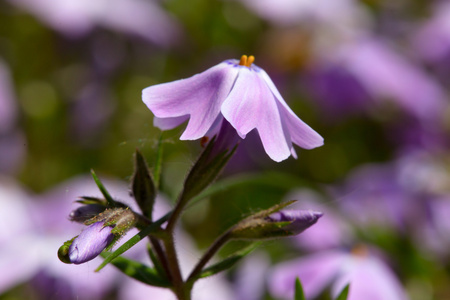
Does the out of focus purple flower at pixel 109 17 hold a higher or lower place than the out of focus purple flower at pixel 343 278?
higher

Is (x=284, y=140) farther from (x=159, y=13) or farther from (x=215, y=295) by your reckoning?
(x=159, y=13)

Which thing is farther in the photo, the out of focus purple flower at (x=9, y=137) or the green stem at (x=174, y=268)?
the out of focus purple flower at (x=9, y=137)

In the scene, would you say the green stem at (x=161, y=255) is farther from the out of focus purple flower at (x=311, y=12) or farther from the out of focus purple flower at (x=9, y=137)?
the out of focus purple flower at (x=311, y=12)

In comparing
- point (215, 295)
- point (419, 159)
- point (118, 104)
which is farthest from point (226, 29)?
point (215, 295)

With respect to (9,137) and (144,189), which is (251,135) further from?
(144,189)

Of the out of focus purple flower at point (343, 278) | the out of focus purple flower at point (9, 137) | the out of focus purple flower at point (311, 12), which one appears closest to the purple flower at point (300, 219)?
the out of focus purple flower at point (343, 278)

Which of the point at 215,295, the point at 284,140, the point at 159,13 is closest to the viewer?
the point at 284,140
